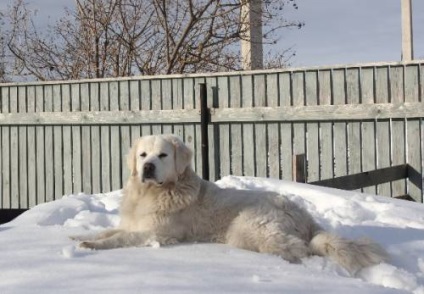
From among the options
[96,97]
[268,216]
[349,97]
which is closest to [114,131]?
[96,97]

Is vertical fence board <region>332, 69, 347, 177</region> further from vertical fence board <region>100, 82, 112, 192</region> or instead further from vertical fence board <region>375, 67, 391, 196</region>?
vertical fence board <region>100, 82, 112, 192</region>

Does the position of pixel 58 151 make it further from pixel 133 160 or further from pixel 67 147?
pixel 133 160

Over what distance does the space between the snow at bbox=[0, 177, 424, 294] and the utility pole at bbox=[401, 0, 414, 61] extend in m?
6.28

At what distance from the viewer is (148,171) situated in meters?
4.46

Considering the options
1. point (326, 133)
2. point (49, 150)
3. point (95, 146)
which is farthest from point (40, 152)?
point (326, 133)

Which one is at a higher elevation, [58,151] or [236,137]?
[236,137]

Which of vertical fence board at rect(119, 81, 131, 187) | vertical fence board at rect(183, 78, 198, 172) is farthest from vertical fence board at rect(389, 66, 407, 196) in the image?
vertical fence board at rect(119, 81, 131, 187)

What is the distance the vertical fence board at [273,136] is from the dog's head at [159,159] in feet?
12.5

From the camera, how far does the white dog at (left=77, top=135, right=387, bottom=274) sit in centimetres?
411

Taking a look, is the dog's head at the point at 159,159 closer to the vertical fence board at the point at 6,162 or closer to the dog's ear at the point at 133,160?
the dog's ear at the point at 133,160

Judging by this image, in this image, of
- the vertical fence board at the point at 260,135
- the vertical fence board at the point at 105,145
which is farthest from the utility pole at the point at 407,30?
the vertical fence board at the point at 105,145

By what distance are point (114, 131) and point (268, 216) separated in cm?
545

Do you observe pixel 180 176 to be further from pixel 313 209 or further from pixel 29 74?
pixel 29 74

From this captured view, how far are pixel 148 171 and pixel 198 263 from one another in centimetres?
109
